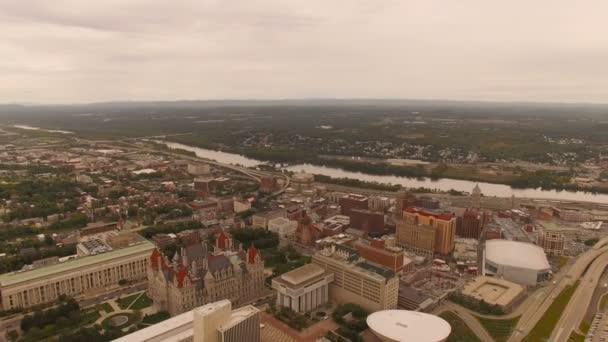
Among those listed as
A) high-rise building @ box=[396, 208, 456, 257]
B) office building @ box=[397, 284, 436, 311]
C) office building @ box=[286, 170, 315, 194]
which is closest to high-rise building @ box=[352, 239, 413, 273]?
office building @ box=[397, 284, 436, 311]

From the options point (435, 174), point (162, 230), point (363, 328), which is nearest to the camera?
point (363, 328)

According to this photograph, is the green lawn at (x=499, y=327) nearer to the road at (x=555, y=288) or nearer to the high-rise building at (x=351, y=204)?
the road at (x=555, y=288)

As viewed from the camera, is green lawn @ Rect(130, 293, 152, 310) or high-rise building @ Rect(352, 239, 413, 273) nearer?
green lawn @ Rect(130, 293, 152, 310)

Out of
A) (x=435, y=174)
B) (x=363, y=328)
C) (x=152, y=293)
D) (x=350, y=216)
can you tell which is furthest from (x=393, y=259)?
(x=435, y=174)

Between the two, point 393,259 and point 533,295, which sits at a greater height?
point 393,259

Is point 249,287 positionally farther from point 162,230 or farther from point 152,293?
point 162,230

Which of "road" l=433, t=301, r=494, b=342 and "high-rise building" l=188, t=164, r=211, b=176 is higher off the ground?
"high-rise building" l=188, t=164, r=211, b=176

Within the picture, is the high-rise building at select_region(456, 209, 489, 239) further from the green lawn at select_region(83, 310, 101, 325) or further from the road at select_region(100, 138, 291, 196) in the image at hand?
the green lawn at select_region(83, 310, 101, 325)

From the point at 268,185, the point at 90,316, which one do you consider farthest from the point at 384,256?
the point at 268,185
